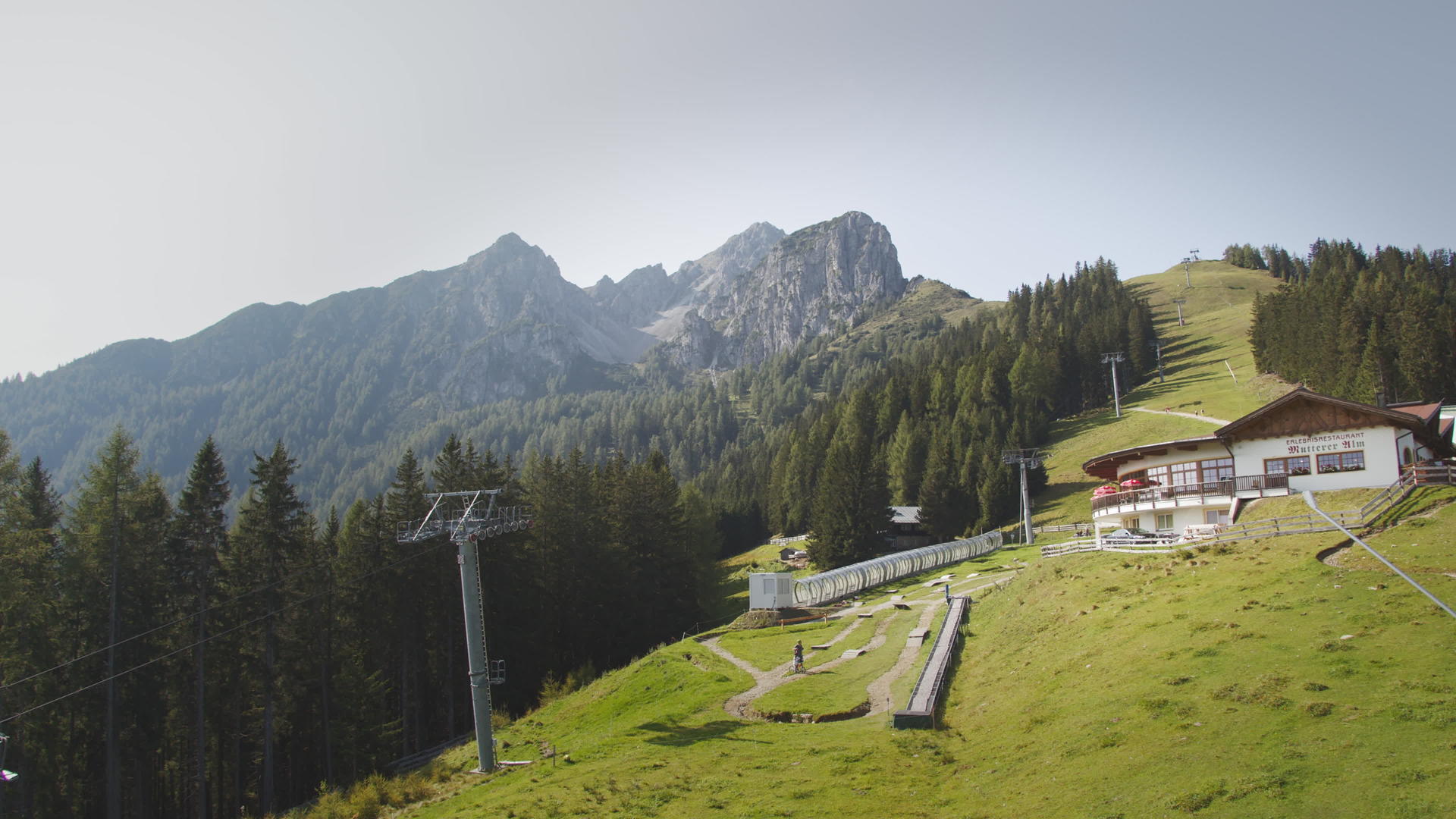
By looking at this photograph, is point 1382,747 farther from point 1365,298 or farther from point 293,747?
point 1365,298

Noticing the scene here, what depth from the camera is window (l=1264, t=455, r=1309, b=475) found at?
4038 cm

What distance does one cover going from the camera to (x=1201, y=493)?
142 ft

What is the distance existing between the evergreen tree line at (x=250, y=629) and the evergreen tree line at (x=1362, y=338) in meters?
73.2

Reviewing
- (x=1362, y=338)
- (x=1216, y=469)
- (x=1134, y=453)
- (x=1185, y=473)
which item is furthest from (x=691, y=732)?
(x=1362, y=338)

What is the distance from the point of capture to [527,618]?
55.8 m

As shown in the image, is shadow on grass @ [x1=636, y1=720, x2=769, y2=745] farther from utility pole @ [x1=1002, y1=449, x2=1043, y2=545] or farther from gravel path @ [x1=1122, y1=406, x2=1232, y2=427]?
gravel path @ [x1=1122, y1=406, x2=1232, y2=427]

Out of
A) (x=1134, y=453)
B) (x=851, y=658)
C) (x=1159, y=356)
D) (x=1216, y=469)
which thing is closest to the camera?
(x=851, y=658)

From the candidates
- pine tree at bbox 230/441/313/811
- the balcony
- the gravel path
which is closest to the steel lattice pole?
pine tree at bbox 230/441/313/811

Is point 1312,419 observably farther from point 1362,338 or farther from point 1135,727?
point 1362,338

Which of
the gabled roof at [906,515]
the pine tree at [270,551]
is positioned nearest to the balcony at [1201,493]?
the gabled roof at [906,515]

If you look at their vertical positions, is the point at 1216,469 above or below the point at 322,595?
above

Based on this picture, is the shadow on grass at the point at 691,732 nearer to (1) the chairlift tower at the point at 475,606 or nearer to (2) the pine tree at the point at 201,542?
(1) the chairlift tower at the point at 475,606

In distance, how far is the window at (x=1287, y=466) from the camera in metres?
40.4

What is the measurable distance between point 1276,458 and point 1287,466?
1.90 ft
